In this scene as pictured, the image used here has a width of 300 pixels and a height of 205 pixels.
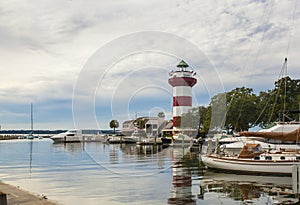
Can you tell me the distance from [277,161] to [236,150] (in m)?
23.3

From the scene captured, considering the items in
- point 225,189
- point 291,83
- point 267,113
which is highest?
point 291,83

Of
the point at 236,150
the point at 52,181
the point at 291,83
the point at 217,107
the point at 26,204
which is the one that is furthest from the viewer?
the point at 217,107

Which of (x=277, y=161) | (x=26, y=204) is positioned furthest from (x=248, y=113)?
(x=26, y=204)

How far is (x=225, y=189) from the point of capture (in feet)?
82.8

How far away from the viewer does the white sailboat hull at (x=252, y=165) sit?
29938 millimetres

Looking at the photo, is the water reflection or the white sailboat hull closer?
the water reflection

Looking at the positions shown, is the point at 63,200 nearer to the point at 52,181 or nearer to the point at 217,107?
the point at 52,181

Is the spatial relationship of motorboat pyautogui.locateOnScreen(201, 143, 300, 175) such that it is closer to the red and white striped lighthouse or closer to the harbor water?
the harbor water

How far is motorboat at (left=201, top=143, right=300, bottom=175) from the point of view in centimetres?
3002

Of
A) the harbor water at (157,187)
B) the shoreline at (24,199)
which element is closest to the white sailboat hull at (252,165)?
the harbor water at (157,187)

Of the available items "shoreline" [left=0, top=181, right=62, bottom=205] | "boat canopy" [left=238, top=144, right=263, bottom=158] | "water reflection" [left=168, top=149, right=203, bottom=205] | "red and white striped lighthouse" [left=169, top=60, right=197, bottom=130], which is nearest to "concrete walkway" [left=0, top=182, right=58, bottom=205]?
"shoreline" [left=0, top=181, right=62, bottom=205]

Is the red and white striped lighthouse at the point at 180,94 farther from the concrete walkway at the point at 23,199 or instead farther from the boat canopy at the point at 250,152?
the concrete walkway at the point at 23,199

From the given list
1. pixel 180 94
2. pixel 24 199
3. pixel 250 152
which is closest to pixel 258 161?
pixel 250 152

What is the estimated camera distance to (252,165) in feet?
104
